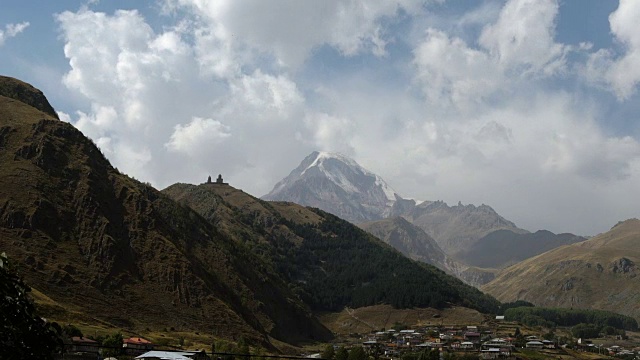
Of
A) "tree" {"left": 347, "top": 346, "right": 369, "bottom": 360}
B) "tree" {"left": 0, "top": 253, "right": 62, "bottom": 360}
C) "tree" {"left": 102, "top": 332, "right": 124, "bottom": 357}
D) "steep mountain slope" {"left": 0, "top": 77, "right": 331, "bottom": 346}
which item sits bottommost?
"tree" {"left": 347, "top": 346, "right": 369, "bottom": 360}

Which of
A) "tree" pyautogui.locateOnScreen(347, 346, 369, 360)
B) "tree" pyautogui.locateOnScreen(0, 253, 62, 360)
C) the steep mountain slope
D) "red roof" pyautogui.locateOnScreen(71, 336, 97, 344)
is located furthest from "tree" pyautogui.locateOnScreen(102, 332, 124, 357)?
"tree" pyautogui.locateOnScreen(0, 253, 62, 360)

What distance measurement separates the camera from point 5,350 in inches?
643

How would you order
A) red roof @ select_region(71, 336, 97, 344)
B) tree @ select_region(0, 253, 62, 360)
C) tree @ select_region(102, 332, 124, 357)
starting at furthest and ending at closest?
red roof @ select_region(71, 336, 97, 344) < tree @ select_region(102, 332, 124, 357) < tree @ select_region(0, 253, 62, 360)

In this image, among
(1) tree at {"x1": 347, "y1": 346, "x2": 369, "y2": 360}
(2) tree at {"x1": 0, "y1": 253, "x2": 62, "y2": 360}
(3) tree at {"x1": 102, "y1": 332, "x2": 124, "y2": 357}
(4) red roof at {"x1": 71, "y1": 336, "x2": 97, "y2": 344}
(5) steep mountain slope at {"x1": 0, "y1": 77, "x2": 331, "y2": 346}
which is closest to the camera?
(2) tree at {"x1": 0, "y1": 253, "x2": 62, "y2": 360}

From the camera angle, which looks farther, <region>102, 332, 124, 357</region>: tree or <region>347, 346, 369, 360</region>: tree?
<region>347, 346, 369, 360</region>: tree

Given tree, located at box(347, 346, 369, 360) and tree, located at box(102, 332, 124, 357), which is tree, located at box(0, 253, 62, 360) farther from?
tree, located at box(347, 346, 369, 360)

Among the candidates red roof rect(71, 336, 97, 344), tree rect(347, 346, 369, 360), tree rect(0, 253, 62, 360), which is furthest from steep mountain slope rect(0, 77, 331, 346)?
tree rect(0, 253, 62, 360)

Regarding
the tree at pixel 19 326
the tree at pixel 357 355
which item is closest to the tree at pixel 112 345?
the tree at pixel 357 355

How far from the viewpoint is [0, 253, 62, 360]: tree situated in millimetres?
16266

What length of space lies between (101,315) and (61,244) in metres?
→ 31.9

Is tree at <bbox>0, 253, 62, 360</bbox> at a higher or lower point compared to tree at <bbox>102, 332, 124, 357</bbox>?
higher

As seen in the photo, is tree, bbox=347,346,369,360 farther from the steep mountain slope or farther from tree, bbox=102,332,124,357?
tree, bbox=102,332,124,357

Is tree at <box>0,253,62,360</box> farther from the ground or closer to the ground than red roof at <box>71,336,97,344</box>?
farther from the ground

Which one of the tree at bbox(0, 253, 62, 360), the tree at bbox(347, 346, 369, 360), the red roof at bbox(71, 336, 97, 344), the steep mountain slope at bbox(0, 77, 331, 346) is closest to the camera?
the tree at bbox(0, 253, 62, 360)
